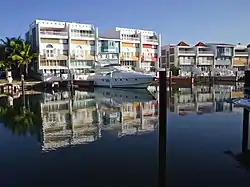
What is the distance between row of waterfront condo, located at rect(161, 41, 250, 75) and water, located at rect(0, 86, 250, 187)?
2421 inches

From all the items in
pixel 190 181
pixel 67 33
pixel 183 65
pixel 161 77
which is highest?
pixel 67 33

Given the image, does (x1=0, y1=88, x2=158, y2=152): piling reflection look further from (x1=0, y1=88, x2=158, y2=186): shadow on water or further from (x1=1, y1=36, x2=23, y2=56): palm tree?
(x1=1, y1=36, x2=23, y2=56): palm tree

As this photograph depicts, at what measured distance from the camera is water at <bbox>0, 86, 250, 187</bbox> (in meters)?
8.87

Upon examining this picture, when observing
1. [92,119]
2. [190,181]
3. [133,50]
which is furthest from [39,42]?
[190,181]

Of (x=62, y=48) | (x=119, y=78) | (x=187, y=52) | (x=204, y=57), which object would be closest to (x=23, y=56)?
(x=62, y=48)

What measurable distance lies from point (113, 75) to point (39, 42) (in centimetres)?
1769

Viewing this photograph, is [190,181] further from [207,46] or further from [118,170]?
[207,46]

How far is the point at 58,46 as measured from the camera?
58.5 meters

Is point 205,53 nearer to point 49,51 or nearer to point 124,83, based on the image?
point 124,83

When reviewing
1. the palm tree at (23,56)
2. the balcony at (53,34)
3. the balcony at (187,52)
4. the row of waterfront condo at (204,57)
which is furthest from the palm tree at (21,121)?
the balcony at (187,52)

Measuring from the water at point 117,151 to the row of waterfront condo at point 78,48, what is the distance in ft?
121

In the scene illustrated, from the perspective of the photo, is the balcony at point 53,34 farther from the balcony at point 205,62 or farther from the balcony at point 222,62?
the balcony at point 222,62

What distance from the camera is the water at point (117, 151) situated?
8.87m

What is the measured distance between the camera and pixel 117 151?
11766mm
